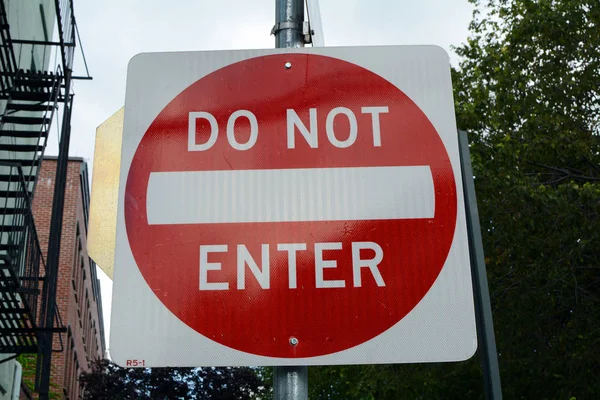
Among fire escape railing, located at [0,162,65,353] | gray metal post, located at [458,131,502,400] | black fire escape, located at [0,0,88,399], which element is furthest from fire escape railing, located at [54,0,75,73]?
gray metal post, located at [458,131,502,400]

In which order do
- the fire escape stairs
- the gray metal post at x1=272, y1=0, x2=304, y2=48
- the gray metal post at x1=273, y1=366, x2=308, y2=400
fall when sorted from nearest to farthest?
the gray metal post at x1=273, y1=366, x2=308, y2=400 → the gray metal post at x1=272, y1=0, x2=304, y2=48 → the fire escape stairs

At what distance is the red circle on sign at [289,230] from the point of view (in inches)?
74.0

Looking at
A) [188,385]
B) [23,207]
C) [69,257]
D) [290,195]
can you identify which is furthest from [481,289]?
[69,257]

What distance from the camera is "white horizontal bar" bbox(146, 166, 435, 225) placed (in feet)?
6.41

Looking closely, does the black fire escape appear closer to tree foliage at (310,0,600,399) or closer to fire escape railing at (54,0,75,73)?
fire escape railing at (54,0,75,73)

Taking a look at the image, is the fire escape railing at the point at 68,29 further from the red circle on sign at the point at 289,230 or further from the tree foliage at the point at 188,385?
the tree foliage at the point at 188,385

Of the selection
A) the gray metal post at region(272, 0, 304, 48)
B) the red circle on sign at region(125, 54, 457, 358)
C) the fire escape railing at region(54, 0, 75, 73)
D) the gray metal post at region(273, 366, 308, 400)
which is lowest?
the gray metal post at region(273, 366, 308, 400)

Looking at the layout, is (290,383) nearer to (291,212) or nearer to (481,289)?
(291,212)

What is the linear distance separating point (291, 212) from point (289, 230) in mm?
48

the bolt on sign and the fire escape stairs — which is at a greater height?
the fire escape stairs

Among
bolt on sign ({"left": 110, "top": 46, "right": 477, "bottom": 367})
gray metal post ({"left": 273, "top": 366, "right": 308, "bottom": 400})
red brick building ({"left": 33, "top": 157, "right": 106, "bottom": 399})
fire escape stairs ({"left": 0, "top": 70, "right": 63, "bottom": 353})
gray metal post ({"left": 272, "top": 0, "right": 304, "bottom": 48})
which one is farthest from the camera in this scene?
red brick building ({"left": 33, "top": 157, "right": 106, "bottom": 399})

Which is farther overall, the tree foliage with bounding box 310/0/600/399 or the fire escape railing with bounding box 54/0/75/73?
the tree foliage with bounding box 310/0/600/399

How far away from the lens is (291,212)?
6.41 ft

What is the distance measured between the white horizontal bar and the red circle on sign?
0.02 metres
